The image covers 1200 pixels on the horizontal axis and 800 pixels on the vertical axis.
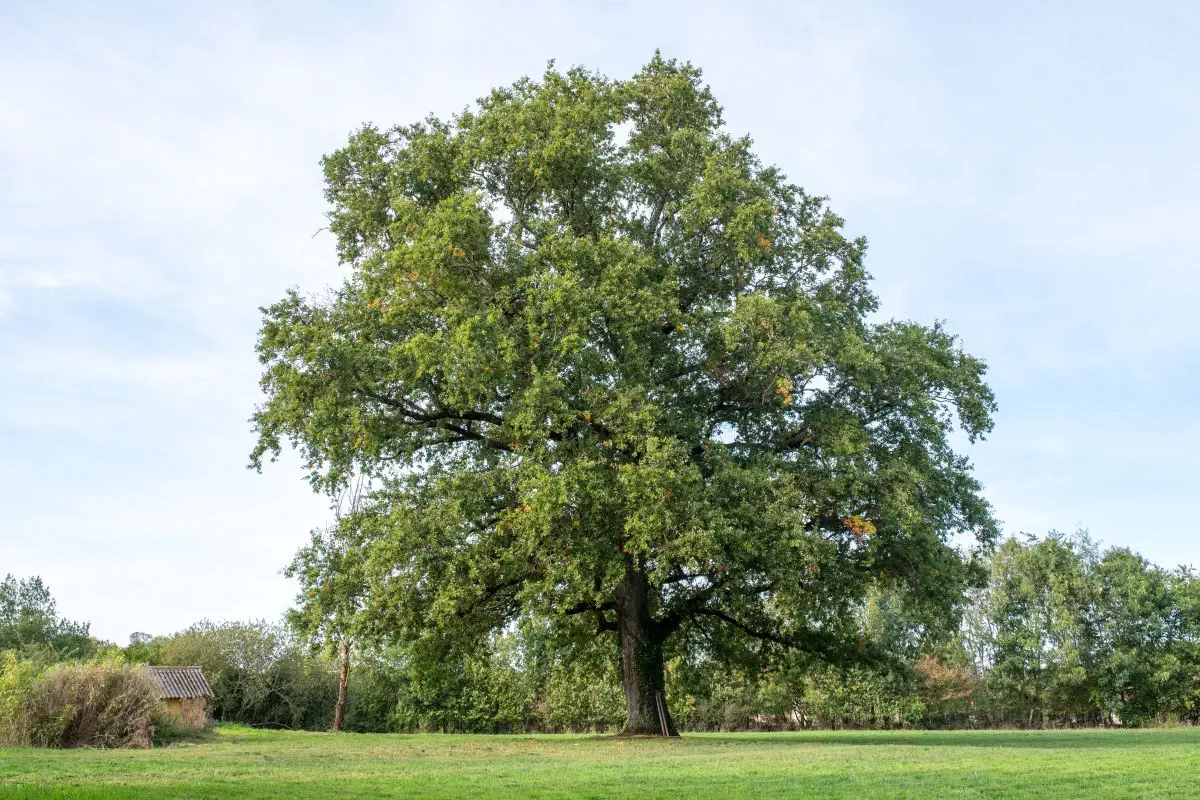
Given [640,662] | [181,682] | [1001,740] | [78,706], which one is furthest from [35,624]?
[1001,740]

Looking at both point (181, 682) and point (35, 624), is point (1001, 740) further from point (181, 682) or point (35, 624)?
point (35, 624)

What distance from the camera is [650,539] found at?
20.9m

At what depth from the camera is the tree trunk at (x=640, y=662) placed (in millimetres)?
26000

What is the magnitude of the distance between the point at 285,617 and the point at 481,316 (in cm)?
949

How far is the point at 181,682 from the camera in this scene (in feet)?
134

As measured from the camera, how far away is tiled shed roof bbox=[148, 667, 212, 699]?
130ft

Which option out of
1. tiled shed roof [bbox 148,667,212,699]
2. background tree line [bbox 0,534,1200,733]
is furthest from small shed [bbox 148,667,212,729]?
background tree line [bbox 0,534,1200,733]

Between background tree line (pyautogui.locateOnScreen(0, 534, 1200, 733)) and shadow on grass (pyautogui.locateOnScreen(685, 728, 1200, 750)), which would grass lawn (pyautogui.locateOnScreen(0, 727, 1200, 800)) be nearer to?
shadow on grass (pyautogui.locateOnScreen(685, 728, 1200, 750))

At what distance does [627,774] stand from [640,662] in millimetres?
12207

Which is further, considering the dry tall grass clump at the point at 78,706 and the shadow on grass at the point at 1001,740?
the dry tall grass clump at the point at 78,706

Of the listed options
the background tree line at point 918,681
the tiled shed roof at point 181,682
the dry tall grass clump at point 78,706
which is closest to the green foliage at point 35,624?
the background tree line at point 918,681

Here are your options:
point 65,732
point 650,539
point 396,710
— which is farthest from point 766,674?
point 396,710

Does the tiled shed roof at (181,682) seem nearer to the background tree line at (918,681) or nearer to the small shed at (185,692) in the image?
the small shed at (185,692)

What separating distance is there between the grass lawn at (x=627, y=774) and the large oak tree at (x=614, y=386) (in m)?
4.56
